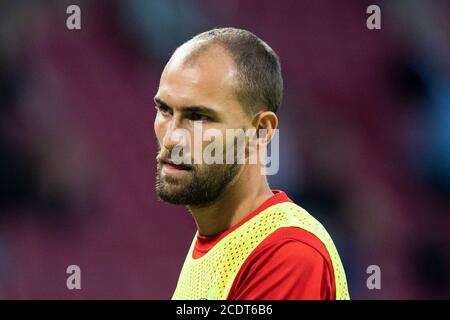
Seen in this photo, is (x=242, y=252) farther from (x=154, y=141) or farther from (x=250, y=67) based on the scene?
(x=154, y=141)

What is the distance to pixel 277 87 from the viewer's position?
1.79 meters

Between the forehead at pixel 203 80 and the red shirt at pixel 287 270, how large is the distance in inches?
12.1

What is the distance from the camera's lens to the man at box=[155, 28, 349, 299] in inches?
62.2

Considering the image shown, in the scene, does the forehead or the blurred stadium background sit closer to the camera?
the forehead

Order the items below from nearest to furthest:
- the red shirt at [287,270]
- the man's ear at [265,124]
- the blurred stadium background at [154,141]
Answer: the red shirt at [287,270] → the man's ear at [265,124] → the blurred stadium background at [154,141]

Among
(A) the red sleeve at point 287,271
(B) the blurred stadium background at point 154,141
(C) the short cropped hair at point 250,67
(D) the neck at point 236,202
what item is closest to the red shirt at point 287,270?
(A) the red sleeve at point 287,271

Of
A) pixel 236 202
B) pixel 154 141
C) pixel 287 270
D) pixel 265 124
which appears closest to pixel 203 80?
pixel 265 124

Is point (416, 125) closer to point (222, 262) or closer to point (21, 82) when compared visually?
point (21, 82)

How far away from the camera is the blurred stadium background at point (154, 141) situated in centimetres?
388

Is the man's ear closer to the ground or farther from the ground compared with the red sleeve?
farther from the ground

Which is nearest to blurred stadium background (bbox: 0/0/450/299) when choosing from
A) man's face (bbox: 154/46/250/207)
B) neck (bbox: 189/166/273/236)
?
neck (bbox: 189/166/273/236)

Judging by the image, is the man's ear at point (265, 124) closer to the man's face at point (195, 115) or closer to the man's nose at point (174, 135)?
the man's face at point (195, 115)

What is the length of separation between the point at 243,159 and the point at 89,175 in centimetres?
228

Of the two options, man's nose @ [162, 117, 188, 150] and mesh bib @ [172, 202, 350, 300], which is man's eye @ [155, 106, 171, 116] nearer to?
man's nose @ [162, 117, 188, 150]
